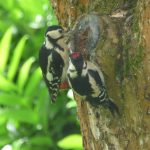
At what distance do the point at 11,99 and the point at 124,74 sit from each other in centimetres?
163

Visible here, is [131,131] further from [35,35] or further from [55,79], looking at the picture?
[35,35]

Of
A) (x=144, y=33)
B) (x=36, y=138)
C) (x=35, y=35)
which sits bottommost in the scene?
(x=36, y=138)

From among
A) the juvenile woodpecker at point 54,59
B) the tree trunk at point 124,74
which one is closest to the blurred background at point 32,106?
the juvenile woodpecker at point 54,59

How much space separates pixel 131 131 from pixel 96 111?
191mm

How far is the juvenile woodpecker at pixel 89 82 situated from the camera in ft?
7.75

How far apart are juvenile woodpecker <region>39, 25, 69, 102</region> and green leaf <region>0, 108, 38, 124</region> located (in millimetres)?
990

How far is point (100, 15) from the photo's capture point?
250cm

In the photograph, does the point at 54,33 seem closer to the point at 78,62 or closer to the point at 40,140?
the point at 78,62

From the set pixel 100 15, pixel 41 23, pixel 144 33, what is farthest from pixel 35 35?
pixel 144 33

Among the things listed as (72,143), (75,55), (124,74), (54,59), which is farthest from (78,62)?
(72,143)

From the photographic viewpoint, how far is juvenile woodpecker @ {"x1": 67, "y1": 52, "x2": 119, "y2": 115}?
2363 mm

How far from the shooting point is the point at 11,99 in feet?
12.6

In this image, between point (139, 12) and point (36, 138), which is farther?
point (36, 138)

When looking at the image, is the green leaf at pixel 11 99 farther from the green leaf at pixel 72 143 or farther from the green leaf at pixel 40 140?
the green leaf at pixel 72 143
